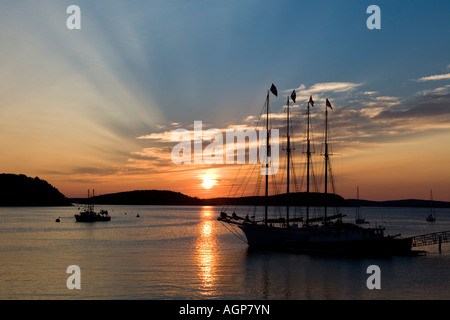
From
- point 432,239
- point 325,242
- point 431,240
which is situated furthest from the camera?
point 431,240

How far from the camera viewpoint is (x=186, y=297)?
120 ft

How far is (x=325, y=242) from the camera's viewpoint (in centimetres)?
6619

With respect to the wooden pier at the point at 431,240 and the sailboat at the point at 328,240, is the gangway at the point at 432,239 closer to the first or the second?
the wooden pier at the point at 431,240

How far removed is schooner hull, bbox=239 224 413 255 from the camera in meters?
64.5

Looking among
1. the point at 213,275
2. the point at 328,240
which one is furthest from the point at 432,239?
the point at 213,275

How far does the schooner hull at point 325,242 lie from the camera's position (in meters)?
64.5

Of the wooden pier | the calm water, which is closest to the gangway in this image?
the wooden pier

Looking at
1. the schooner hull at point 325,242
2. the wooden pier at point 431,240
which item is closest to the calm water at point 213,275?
the wooden pier at point 431,240

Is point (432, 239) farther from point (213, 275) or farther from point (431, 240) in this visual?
point (213, 275)
